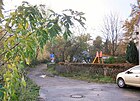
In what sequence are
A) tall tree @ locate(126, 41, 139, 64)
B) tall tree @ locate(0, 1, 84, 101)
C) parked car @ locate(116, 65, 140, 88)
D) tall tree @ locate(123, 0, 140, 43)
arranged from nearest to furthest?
1. tall tree @ locate(0, 1, 84, 101)
2. parked car @ locate(116, 65, 140, 88)
3. tall tree @ locate(126, 41, 139, 64)
4. tall tree @ locate(123, 0, 140, 43)

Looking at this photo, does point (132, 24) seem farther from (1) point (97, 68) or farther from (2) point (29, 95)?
(2) point (29, 95)

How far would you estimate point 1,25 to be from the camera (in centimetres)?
181

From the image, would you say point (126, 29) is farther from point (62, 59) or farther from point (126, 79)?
point (126, 79)

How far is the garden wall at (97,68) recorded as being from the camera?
19.7 metres

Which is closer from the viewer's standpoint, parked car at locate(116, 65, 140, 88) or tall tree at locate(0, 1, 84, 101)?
tall tree at locate(0, 1, 84, 101)

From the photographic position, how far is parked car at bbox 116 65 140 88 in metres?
13.8

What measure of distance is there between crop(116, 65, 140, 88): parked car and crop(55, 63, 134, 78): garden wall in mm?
4163

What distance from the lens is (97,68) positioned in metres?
22.1

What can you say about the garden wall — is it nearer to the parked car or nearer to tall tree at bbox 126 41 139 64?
the parked car

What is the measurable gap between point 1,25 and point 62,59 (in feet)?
120

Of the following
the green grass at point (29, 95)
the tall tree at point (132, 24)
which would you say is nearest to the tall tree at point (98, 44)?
the tall tree at point (132, 24)

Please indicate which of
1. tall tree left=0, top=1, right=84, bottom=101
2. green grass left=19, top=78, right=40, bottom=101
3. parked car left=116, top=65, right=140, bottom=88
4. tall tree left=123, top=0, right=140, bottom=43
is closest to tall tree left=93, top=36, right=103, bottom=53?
tall tree left=123, top=0, right=140, bottom=43

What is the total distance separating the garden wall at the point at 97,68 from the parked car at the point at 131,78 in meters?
4.16

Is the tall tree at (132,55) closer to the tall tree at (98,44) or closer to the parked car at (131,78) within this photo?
the parked car at (131,78)
